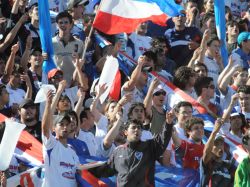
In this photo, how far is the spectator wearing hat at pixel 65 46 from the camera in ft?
53.9

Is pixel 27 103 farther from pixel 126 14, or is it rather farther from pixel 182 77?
pixel 182 77

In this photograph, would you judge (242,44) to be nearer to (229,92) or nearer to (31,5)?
(229,92)

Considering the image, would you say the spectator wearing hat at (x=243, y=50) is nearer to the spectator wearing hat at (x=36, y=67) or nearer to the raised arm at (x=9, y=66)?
the spectator wearing hat at (x=36, y=67)

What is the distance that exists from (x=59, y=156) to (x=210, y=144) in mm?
1806

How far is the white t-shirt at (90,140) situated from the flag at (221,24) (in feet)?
13.3


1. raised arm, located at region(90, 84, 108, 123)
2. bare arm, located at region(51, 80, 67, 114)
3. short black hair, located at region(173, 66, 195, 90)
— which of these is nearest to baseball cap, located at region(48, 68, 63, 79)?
raised arm, located at region(90, 84, 108, 123)

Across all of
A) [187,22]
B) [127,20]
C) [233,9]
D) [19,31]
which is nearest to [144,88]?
[127,20]

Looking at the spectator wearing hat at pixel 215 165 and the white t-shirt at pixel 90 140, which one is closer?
the spectator wearing hat at pixel 215 165

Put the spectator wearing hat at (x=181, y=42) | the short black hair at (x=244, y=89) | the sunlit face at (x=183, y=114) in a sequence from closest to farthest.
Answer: the sunlit face at (x=183, y=114) < the short black hair at (x=244, y=89) < the spectator wearing hat at (x=181, y=42)

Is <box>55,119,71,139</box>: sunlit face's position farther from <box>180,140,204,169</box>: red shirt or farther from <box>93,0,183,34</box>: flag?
<box>93,0,183,34</box>: flag

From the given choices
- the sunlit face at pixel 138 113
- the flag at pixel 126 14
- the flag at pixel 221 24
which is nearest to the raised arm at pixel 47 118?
the sunlit face at pixel 138 113

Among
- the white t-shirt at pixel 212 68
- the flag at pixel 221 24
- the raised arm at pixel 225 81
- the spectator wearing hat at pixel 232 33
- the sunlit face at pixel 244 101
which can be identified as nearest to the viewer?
the sunlit face at pixel 244 101

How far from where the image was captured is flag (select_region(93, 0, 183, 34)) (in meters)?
15.5

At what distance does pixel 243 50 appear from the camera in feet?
60.4
